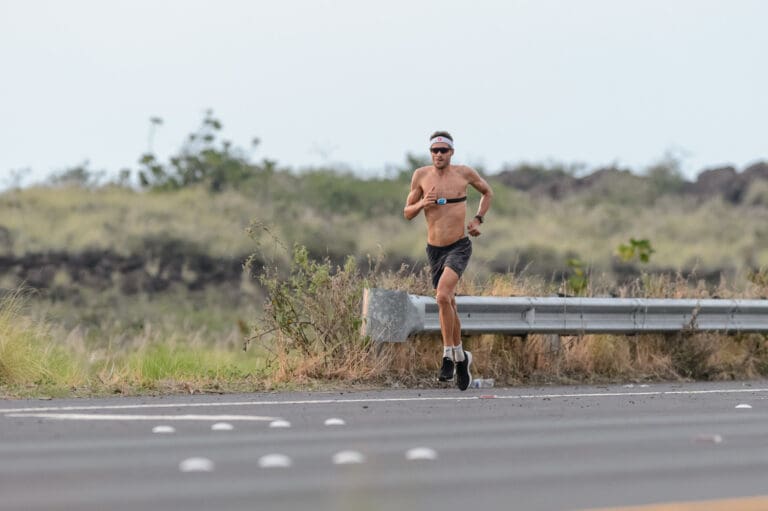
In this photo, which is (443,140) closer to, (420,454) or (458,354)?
(458,354)

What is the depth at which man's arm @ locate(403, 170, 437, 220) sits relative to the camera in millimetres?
13516

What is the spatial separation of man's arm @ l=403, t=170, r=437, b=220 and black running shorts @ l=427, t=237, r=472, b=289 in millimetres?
397

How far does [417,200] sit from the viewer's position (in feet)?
45.6

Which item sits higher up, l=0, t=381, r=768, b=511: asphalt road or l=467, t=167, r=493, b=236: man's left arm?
l=467, t=167, r=493, b=236: man's left arm

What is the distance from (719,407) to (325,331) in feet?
13.1

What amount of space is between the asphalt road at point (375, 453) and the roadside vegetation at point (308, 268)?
2065mm

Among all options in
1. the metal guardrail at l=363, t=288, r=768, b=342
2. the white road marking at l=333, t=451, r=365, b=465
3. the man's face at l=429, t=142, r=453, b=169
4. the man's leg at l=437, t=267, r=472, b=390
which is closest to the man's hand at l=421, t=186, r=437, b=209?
the man's face at l=429, t=142, r=453, b=169

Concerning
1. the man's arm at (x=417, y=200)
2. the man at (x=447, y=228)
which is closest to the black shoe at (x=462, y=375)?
the man at (x=447, y=228)

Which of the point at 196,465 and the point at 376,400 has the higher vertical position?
the point at 376,400

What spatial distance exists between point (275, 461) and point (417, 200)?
6.56m

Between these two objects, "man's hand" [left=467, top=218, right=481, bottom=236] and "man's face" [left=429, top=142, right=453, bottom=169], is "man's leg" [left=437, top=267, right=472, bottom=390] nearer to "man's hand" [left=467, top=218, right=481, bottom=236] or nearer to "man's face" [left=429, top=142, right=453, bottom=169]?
"man's hand" [left=467, top=218, right=481, bottom=236]

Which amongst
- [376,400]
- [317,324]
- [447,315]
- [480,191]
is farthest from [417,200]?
[376,400]

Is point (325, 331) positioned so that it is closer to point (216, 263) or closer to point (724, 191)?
point (216, 263)

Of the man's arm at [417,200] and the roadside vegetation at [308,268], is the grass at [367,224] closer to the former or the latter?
the roadside vegetation at [308,268]
